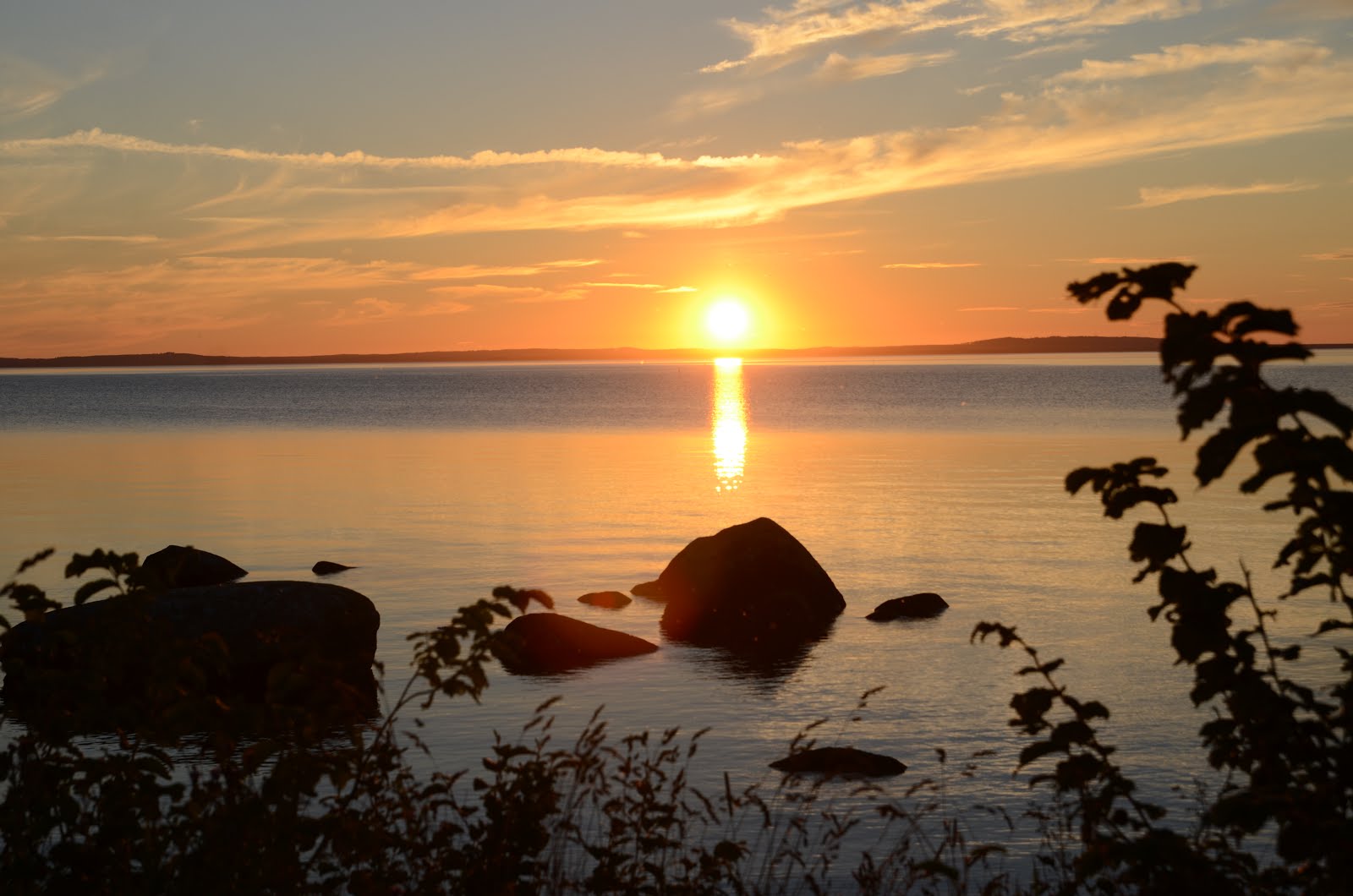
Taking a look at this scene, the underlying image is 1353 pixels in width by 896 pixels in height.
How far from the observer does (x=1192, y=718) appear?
51.0 feet

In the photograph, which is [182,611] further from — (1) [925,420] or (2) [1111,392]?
(2) [1111,392]

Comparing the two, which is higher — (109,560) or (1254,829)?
(109,560)

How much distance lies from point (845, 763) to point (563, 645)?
7079mm

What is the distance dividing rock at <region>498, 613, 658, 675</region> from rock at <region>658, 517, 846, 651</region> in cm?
238

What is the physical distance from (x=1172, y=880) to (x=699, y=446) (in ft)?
217

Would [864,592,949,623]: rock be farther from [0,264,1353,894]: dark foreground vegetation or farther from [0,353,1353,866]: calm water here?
[0,264,1353,894]: dark foreground vegetation

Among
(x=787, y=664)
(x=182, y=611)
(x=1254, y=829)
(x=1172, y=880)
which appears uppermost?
(x=1254, y=829)

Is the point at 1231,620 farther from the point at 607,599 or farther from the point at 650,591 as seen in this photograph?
the point at 650,591

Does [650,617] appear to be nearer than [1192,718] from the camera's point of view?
No

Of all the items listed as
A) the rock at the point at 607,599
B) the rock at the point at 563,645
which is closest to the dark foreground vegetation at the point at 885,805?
the rock at the point at 563,645

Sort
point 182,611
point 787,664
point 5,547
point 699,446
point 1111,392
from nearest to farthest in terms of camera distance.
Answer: point 182,611, point 787,664, point 5,547, point 699,446, point 1111,392

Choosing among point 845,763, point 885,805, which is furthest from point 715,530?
point 885,805

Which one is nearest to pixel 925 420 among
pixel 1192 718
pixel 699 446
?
pixel 699 446

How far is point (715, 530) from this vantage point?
112 ft
